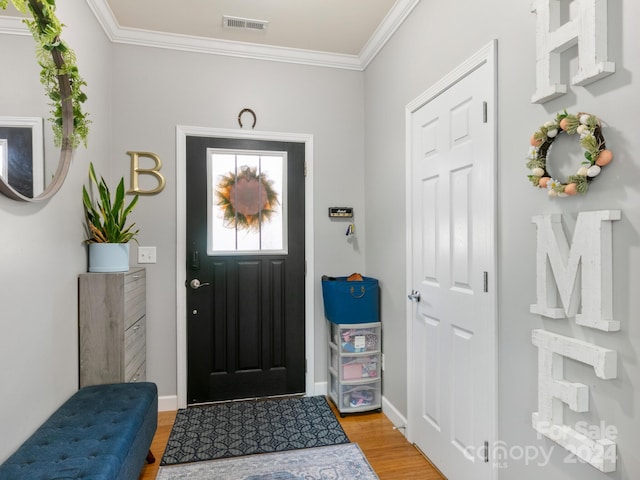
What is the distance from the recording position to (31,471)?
4.24ft

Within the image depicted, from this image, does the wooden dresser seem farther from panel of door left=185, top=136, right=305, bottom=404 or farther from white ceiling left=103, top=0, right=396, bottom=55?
white ceiling left=103, top=0, right=396, bottom=55

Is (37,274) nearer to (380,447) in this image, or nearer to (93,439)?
(93,439)

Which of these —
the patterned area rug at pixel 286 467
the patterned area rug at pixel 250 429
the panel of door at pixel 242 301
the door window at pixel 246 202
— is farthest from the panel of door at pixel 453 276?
the door window at pixel 246 202

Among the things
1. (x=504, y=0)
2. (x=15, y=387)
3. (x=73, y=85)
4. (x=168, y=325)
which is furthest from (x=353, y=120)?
(x=15, y=387)

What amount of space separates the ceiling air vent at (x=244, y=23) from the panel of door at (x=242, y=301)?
800 mm

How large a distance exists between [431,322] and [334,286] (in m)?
0.81

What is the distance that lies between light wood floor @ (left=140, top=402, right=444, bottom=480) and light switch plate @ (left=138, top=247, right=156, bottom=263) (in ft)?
3.75

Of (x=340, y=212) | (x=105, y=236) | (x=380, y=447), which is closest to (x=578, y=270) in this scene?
(x=380, y=447)

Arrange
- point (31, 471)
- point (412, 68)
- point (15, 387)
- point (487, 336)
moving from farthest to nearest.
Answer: point (412, 68), point (487, 336), point (15, 387), point (31, 471)

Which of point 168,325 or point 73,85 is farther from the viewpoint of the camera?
point 168,325

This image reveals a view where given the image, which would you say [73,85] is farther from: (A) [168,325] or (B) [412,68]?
(B) [412,68]

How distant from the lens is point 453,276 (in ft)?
6.40

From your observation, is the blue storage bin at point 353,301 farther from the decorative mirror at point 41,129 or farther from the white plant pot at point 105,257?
the decorative mirror at point 41,129

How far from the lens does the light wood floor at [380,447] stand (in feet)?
6.73
